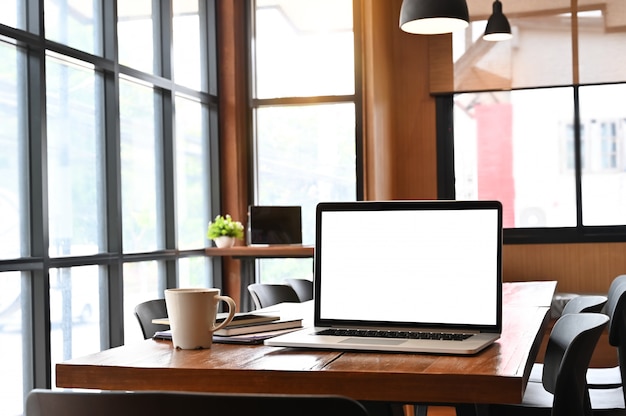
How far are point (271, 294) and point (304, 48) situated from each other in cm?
357

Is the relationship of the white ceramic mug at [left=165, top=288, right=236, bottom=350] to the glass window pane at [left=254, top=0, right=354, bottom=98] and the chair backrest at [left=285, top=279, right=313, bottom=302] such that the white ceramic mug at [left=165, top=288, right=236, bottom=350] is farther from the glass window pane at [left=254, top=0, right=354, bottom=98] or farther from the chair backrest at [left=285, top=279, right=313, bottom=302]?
the glass window pane at [left=254, top=0, right=354, bottom=98]

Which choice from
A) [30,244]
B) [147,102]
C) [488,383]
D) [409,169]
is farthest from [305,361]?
[409,169]

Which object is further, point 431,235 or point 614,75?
point 614,75

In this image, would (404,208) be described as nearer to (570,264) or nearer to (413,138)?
(570,264)

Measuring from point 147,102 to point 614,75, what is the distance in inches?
143

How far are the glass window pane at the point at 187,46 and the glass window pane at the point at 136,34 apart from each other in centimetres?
37

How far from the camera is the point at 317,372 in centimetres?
152

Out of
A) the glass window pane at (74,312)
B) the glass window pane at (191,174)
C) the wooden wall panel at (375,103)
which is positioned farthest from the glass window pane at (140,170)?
the wooden wall panel at (375,103)

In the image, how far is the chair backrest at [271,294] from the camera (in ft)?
13.0

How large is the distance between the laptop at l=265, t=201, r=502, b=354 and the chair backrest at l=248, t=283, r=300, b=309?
1.92 meters

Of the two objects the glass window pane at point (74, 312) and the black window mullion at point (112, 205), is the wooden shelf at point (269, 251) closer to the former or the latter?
the black window mullion at point (112, 205)

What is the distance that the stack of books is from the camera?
6.40ft

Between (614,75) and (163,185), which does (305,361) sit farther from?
(614,75)

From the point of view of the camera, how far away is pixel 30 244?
15.0 ft
